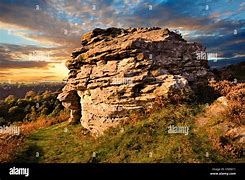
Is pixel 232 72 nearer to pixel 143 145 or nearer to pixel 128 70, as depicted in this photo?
pixel 128 70

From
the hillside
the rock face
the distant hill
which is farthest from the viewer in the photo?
the distant hill

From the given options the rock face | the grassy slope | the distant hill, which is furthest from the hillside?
the distant hill

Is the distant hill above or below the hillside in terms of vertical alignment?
above

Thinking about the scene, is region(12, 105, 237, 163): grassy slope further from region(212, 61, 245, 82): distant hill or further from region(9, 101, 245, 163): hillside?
region(212, 61, 245, 82): distant hill

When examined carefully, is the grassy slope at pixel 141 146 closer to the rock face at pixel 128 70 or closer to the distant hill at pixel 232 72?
the rock face at pixel 128 70

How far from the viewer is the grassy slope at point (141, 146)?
1038 cm

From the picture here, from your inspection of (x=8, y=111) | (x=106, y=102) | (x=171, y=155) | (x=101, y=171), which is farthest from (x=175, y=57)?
(x=8, y=111)

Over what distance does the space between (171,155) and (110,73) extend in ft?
16.9

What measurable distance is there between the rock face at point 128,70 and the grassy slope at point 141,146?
3.34 ft

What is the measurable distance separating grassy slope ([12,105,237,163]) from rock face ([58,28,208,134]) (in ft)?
3.34

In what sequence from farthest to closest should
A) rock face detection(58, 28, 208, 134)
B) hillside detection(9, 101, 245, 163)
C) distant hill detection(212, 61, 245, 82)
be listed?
distant hill detection(212, 61, 245, 82), rock face detection(58, 28, 208, 134), hillside detection(9, 101, 245, 163)

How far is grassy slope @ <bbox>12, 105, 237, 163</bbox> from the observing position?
34.1 feet

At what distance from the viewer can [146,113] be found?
13.1 m

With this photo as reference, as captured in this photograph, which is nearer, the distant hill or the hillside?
the hillside
